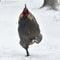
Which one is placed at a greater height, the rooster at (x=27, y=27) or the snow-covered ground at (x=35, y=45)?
the rooster at (x=27, y=27)

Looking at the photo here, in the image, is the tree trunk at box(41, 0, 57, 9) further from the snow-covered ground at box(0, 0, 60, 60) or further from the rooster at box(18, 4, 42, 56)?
the rooster at box(18, 4, 42, 56)

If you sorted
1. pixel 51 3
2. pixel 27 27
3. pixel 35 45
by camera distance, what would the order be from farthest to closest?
pixel 51 3 → pixel 35 45 → pixel 27 27

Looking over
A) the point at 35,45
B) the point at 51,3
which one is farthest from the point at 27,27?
the point at 51,3

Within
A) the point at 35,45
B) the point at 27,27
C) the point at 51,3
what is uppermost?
the point at 27,27

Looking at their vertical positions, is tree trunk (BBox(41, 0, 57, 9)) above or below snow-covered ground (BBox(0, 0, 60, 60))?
below

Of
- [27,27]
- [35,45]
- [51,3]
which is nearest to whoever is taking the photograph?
[27,27]

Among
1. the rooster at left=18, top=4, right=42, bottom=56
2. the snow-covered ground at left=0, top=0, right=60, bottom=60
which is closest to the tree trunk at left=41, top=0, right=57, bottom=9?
the snow-covered ground at left=0, top=0, right=60, bottom=60

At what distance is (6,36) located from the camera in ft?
44.5

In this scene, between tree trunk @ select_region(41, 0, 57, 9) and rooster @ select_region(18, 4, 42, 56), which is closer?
rooster @ select_region(18, 4, 42, 56)

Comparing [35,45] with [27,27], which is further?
[35,45]

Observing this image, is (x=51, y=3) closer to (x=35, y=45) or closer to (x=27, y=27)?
(x=35, y=45)

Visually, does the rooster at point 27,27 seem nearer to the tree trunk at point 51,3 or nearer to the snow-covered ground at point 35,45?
the snow-covered ground at point 35,45

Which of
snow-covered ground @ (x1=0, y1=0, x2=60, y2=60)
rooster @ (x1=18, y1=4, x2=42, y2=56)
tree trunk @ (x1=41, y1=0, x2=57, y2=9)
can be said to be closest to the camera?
rooster @ (x1=18, y1=4, x2=42, y2=56)

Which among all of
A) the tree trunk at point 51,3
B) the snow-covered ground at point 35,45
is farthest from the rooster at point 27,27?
the tree trunk at point 51,3
